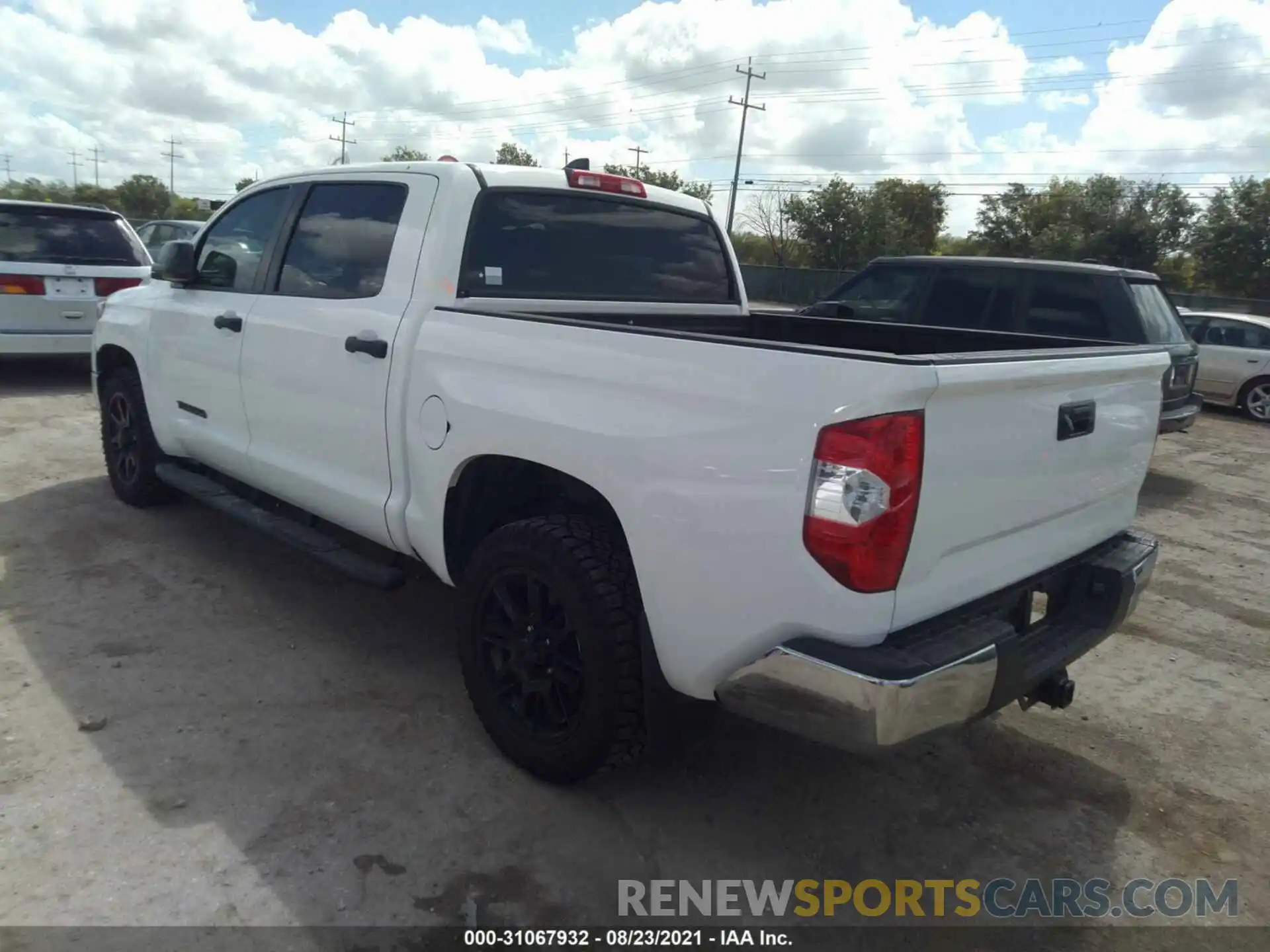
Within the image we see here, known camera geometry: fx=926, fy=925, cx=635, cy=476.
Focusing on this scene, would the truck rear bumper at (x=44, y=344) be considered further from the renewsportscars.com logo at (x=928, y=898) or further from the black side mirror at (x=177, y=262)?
the renewsportscars.com logo at (x=928, y=898)

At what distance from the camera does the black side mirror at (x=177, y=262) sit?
14.6ft

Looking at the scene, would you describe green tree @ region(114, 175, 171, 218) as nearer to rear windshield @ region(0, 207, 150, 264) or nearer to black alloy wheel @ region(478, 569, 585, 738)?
rear windshield @ region(0, 207, 150, 264)

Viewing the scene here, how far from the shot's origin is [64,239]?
8.67 metres

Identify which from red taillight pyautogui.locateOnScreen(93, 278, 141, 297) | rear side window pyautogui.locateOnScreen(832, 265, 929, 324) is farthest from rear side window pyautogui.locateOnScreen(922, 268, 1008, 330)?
red taillight pyautogui.locateOnScreen(93, 278, 141, 297)

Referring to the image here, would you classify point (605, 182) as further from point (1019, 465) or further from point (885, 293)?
point (885, 293)

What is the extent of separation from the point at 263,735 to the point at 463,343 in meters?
1.54

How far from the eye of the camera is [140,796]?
284 cm

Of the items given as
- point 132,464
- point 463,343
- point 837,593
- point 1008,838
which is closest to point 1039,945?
point 1008,838

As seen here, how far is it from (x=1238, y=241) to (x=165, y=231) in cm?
4384

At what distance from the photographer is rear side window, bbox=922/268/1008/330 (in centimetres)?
793

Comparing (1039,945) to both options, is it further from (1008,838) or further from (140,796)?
(140,796)

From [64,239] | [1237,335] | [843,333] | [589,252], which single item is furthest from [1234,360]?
[64,239]

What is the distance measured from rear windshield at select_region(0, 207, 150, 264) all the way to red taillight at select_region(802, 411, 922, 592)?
8.86 m

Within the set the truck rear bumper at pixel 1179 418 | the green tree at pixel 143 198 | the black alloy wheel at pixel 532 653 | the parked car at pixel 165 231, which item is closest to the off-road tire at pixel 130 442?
the black alloy wheel at pixel 532 653
